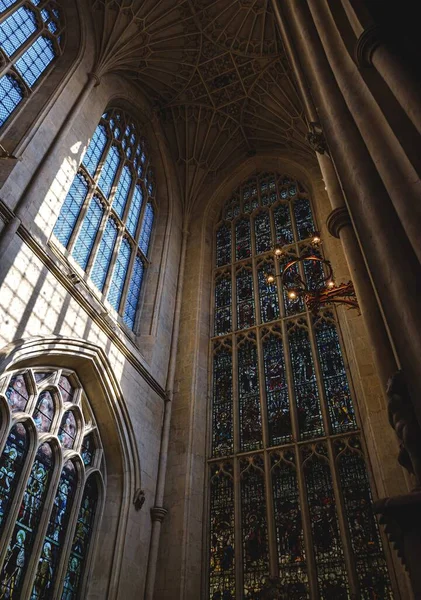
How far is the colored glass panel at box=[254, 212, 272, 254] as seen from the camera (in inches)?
523

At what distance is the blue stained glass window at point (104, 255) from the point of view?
1019 centimetres

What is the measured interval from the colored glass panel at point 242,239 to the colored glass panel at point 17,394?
24.7 feet

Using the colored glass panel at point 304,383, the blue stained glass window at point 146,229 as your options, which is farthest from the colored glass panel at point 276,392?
the blue stained glass window at point 146,229

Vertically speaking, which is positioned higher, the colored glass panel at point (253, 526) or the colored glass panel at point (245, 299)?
the colored glass panel at point (245, 299)

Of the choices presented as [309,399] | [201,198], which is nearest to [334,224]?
[309,399]

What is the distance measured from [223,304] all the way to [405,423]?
32.0 ft

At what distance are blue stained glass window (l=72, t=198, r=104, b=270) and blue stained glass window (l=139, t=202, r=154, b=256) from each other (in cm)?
179

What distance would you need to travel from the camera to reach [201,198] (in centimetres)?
1541

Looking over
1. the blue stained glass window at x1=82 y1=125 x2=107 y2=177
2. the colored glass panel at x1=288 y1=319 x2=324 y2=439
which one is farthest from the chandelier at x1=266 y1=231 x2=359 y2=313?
the blue stained glass window at x1=82 y1=125 x2=107 y2=177

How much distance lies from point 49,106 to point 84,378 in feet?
17.1

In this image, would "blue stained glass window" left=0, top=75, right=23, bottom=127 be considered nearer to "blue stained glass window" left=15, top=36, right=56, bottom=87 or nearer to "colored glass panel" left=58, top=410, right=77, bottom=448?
"blue stained glass window" left=15, top=36, right=56, bottom=87

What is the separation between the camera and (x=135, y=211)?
12.9 meters

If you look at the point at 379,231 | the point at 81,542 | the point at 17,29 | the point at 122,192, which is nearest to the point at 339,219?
the point at 379,231

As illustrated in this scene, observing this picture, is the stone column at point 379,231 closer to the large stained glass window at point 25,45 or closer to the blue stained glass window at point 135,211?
the large stained glass window at point 25,45
